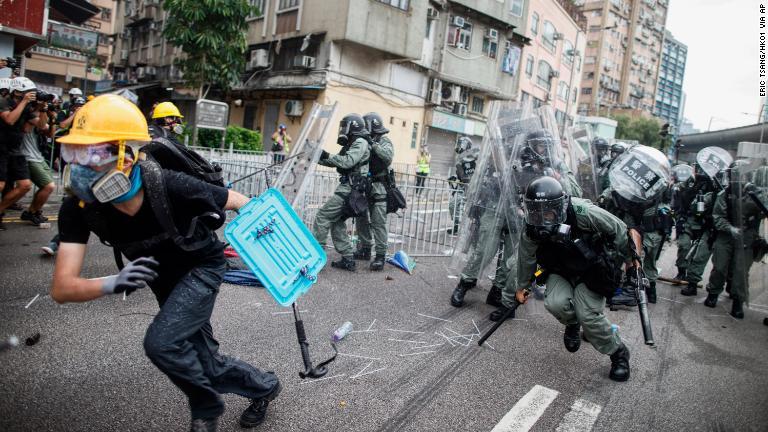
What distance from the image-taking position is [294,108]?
20984 millimetres

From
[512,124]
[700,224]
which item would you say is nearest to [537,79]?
[700,224]

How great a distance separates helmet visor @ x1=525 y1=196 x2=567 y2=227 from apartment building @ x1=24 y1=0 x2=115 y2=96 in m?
14.8

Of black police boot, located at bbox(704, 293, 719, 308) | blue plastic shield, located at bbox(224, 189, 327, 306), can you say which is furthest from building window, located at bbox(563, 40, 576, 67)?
blue plastic shield, located at bbox(224, 189, 327, 306)

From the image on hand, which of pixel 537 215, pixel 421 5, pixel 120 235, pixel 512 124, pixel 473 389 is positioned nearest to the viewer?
pixel 120 235

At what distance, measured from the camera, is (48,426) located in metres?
2.62

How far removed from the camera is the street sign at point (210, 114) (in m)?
12.6

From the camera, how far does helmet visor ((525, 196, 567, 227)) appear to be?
3803mm

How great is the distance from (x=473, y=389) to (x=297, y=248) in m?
1.66

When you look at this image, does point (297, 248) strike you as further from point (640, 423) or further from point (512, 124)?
point (512, 124)

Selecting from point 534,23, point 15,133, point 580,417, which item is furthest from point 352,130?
point 534,23

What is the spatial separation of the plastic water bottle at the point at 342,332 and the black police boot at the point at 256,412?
138 centimetres

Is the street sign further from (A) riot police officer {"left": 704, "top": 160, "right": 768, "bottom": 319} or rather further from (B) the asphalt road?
(A) riot police officer {"left": 704, "top": 160, "right": 768, "bottom": 319}

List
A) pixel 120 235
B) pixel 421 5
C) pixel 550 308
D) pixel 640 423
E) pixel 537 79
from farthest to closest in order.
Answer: pixel 537 79
pixel 421 5
pixel 550 308
pixel 640 423
pixel 120 235

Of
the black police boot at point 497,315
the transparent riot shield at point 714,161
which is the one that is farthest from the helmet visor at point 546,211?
the transparent riot shield at point 714,161
